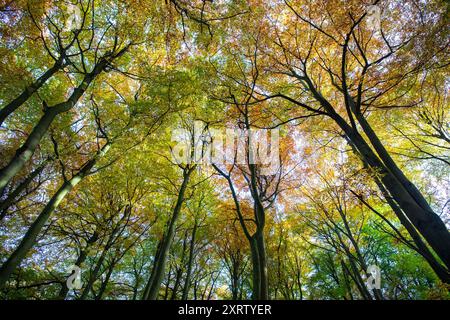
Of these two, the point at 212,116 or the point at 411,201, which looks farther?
the point at 212,116

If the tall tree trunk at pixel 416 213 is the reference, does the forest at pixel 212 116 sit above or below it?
above

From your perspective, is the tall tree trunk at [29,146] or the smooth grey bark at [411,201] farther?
the tall tree trunk at [29,146]

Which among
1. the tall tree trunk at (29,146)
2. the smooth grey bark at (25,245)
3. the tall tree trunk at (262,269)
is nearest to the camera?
the tall tree trunk at (29,146)

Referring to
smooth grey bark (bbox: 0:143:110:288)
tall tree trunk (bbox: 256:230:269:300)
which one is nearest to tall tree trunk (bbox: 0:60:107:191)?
smooth grey bark (bbox: 0:143:110:288)

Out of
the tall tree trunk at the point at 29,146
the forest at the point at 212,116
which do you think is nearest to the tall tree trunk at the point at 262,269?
the forest at the point at 212,116

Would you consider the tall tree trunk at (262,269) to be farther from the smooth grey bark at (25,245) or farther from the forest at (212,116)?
the smooth grey bark at (25,245)

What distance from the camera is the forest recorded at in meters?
4.88

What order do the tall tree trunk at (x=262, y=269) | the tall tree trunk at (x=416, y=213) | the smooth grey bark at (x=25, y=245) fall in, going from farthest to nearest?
the tall tree trunk at (x=262, y=269) → the smooth grey bark at (x=25, y=245) → the tall tree trunk at (x=416, y=213)

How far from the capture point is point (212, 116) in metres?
8.02

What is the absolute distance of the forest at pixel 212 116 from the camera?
16.0 feet

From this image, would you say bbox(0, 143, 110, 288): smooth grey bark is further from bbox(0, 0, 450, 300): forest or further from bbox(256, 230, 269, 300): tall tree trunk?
bbox(256, 230, 269, 300): tall tree trunk

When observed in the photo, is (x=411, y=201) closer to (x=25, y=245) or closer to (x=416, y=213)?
(x=416, y=213)

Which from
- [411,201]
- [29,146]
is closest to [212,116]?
[29,146]

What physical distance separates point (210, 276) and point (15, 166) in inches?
870
